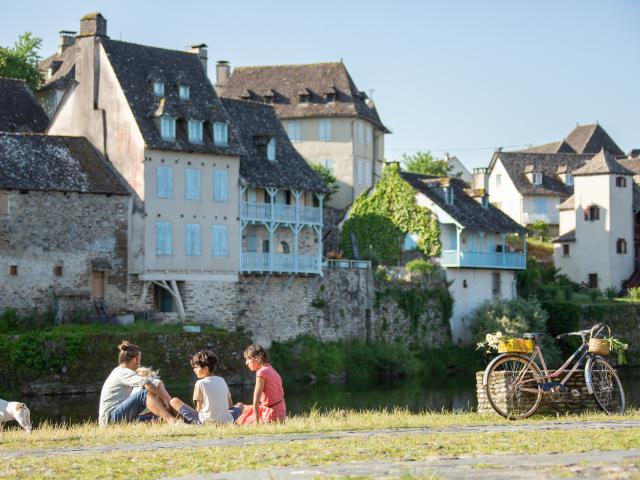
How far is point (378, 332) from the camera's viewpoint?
58.2 metres

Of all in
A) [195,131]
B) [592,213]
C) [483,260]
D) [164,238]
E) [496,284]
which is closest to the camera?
[164,238]

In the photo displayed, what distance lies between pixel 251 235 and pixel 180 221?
4.40 m

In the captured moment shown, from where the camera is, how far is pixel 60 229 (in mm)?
47656

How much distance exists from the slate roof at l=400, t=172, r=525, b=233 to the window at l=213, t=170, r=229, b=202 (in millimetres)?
13163

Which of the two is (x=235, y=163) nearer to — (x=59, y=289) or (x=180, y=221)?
(x=180, y=221)

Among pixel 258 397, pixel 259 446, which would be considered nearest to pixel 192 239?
pixel 258 397

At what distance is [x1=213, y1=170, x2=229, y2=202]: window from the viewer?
169ft

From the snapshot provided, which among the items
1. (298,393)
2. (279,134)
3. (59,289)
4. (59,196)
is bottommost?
(298,393)

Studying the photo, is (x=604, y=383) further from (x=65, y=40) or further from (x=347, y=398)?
(x=65, y=40)

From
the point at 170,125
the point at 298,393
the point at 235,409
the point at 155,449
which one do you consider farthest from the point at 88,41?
the point at 155,449

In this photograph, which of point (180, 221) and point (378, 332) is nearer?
point (180, 221)

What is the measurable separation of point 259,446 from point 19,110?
144ft

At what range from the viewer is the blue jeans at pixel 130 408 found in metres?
19.5

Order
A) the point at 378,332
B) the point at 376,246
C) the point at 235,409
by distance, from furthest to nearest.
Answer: the point at 376,246 → the point at 378,332 → the point at 235,409
